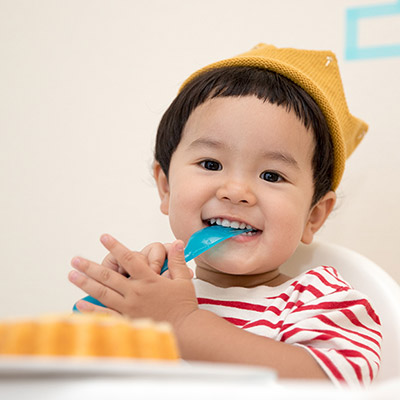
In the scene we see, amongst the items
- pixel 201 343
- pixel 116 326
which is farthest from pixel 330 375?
pixel 116 326

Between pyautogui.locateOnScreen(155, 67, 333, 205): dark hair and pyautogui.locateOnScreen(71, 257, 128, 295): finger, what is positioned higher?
pyautogui.locateOnScreen(155, 67, 333, 205): dark hair

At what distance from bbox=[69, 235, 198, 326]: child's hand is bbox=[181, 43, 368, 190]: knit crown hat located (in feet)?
1.27

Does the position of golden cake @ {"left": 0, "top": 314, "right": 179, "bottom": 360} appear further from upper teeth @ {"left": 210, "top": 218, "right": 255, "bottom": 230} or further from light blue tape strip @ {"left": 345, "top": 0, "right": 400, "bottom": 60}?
light blue tape strip @ {"left": 345, "top": 0, "right": 400, "bottom": 60}

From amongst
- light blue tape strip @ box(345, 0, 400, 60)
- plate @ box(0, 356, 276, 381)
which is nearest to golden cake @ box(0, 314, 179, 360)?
plate @ box(0, 356, 276, 381)

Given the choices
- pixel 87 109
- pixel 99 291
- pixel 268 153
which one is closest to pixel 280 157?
pixel 268 153

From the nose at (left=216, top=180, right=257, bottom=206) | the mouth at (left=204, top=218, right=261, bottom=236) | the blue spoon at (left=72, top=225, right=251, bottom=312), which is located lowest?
the blue spoon at (left=72, top=225, right=251, bottom=312)

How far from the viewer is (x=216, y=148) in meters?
0.82

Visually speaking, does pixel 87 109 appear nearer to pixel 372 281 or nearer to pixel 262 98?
pixel 262 98

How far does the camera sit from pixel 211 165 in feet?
2.78

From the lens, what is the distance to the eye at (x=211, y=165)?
2.75 feet

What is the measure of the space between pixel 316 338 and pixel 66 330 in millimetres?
421

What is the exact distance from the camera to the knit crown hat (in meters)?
0.87

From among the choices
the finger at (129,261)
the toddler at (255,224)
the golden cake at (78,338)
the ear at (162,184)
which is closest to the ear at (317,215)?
the toddler at (255,224)

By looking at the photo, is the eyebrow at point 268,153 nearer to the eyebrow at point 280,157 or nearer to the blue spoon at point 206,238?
the eyebrow at point 280,157
